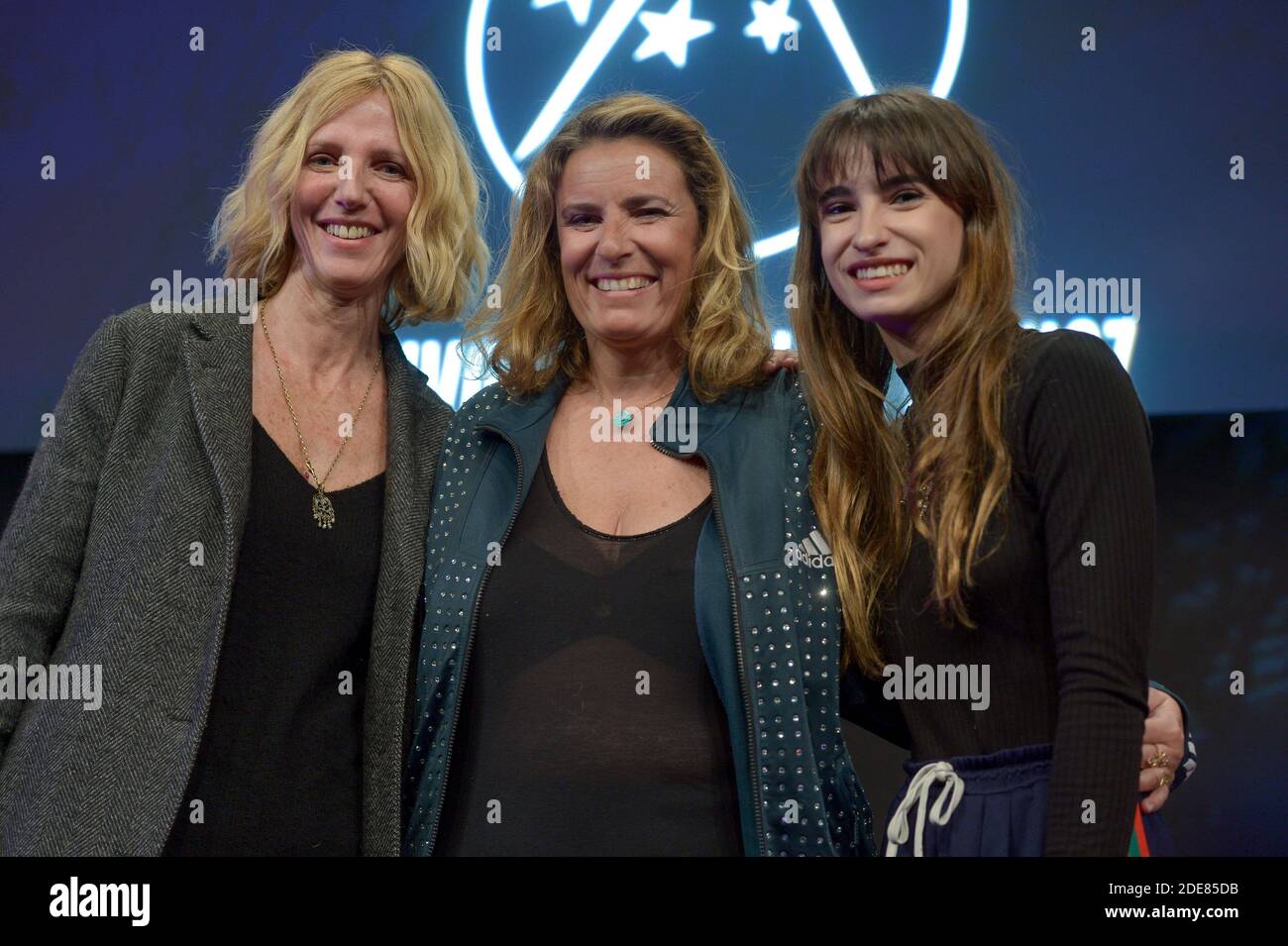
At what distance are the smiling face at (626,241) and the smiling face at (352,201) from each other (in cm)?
29

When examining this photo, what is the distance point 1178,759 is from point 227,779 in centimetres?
132

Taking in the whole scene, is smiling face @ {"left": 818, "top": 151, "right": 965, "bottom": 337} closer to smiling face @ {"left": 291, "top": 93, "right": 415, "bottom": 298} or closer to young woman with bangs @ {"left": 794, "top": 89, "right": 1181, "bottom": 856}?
young woman with bangs @ {"left": 794, "top": 89, "right": 1181, "bottom": 856}

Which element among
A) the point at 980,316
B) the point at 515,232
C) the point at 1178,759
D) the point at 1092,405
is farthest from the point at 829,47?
the point at 1178,759

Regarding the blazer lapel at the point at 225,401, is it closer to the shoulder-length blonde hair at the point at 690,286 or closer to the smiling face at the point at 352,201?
the smiling face at the point at 352,201

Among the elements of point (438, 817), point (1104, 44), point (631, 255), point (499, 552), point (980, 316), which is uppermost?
point (1104, 44)

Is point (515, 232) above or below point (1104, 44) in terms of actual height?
below

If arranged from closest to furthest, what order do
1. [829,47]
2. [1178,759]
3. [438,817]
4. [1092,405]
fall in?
1. [1092,405]
2. [1178,759]
3. [438,817]
4. [829,47]

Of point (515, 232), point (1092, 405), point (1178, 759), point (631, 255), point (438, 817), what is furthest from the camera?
point (515, 232)

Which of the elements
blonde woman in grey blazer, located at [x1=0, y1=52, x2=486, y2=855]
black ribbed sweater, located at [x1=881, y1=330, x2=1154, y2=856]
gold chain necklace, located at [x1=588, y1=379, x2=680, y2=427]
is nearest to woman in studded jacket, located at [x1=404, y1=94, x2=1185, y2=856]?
gold chain necklace, located at [x1=588, y1=379, x2=680, y2=427]

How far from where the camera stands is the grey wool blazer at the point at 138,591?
182cm

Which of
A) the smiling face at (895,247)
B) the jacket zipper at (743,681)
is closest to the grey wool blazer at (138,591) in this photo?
the jacket zipper at (743,681)

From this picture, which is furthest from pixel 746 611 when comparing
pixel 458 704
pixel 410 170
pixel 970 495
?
pixel 410 170

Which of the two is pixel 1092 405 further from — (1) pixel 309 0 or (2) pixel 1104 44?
(1) pixel 309 0

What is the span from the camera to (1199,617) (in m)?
3.15
